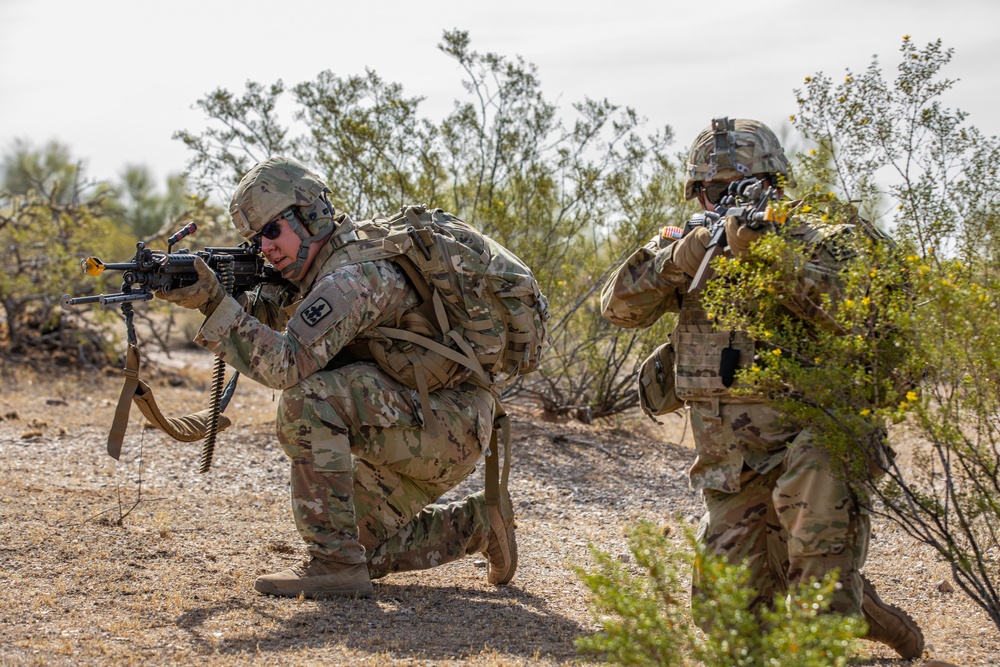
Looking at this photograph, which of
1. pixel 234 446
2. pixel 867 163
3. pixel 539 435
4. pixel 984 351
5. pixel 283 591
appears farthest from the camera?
pixel 539 435

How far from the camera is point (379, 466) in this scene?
4.58 metres

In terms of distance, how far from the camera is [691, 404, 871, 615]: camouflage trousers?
355 centimetres

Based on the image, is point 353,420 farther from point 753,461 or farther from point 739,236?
point 739,236

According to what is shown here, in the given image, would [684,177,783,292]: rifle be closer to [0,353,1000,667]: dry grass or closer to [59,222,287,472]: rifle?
[0,353,1000,667]: dry grass

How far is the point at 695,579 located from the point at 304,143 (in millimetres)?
5407

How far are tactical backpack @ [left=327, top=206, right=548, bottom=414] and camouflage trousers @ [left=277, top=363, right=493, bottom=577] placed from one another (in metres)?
0.11

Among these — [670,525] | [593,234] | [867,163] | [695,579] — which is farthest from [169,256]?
Answer: [593,234]

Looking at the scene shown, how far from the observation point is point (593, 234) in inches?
338

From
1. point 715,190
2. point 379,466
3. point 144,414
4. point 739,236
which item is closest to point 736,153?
point 715,190

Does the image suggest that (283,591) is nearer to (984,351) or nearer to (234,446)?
(984,351)

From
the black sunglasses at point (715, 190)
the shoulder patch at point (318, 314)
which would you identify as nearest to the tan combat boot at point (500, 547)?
the shoulder patch at point (318, 314)

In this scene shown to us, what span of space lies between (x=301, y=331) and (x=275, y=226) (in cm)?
53

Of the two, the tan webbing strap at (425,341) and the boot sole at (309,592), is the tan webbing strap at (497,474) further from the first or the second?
the boot sole at (309,592)

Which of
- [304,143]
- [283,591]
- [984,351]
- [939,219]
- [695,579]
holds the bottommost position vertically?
[283,591]
